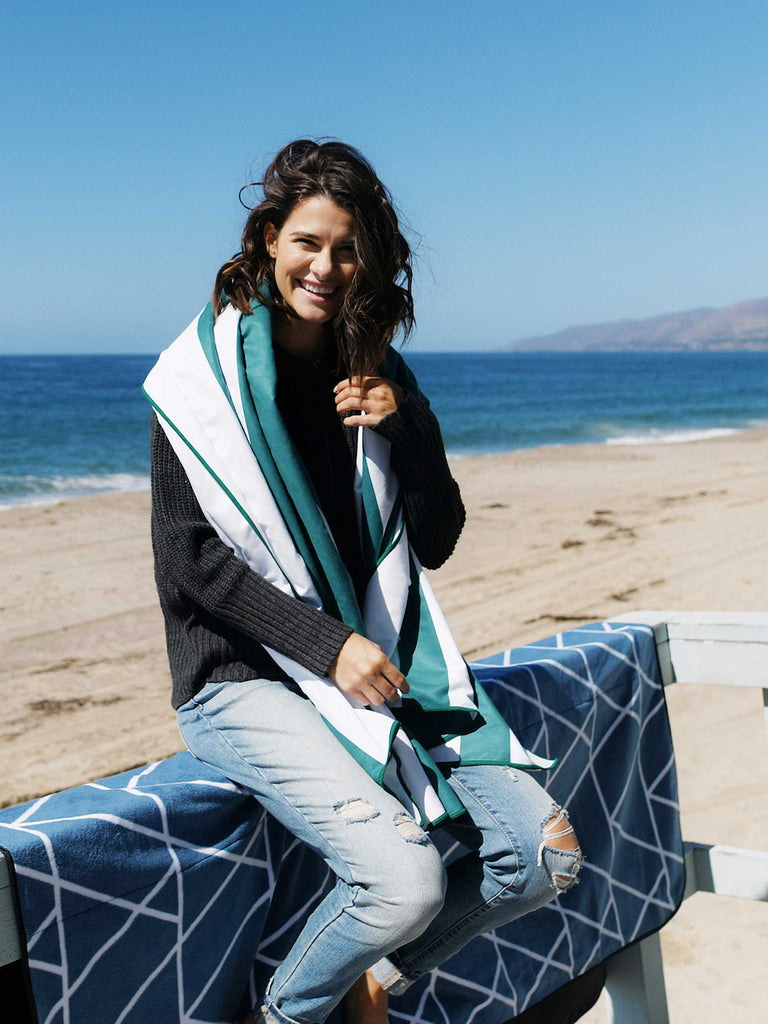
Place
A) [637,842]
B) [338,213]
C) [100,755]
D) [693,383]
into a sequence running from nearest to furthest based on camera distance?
[338,213], [637,842], [100,755], [693,383]

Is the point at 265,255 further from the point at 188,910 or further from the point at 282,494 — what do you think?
the point at 188,910

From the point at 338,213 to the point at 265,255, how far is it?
0.65ft

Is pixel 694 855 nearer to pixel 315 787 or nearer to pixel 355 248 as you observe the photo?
pixel 315 787

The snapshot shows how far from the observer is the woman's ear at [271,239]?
212 centimetres

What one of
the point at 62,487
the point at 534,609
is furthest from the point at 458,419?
the point at 534,609

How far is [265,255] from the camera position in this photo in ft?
7.00

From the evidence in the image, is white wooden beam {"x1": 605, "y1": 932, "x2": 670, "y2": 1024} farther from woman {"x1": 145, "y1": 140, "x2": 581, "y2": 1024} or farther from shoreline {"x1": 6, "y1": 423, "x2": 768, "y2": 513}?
→ shoreline {"x1": 6, "y1": 423, "x2": 768, "y2": 513}

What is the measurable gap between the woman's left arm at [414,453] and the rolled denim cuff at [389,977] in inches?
30.4

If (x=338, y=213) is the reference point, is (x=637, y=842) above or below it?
below

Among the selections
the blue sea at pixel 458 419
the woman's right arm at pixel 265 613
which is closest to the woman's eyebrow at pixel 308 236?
the woman's right arm at pixel 265 613

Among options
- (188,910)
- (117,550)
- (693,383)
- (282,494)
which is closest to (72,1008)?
(188,910)

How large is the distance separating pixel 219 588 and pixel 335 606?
0.22 metres

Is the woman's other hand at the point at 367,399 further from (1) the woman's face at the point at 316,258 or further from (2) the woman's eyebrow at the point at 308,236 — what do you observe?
(2) the woman's eyebrow at the point at 308,236

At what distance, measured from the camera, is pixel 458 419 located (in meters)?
33.7
